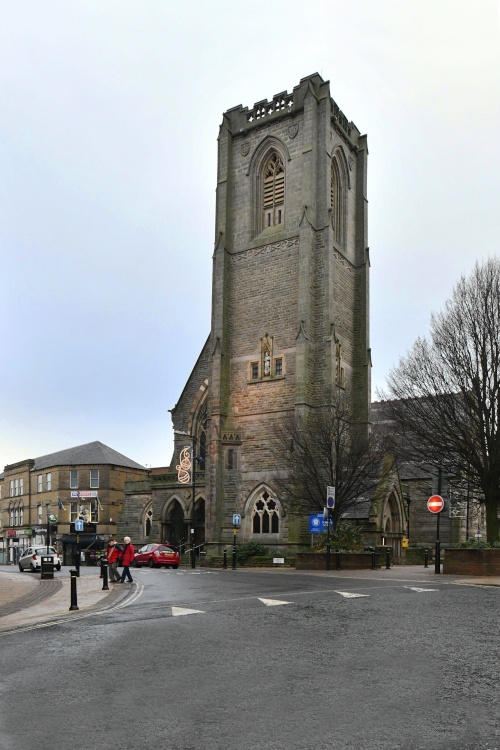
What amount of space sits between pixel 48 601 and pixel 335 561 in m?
15.0

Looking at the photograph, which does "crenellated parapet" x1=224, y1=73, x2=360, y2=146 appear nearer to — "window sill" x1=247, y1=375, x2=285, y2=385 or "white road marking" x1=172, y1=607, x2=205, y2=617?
"window sill" x1=247, y1=375, x2=285, y2=385

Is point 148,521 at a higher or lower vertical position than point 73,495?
lower

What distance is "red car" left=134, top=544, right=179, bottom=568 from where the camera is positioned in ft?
121

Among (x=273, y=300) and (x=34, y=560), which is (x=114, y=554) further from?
(x=273, y=300)

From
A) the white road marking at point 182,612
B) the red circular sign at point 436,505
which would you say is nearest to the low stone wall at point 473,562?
the red circular sign at point 436,505

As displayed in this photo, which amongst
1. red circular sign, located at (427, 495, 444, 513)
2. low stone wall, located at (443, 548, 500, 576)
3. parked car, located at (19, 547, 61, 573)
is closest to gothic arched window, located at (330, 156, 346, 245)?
Answer: red circular sign, located at (427, 495, 444, 513)

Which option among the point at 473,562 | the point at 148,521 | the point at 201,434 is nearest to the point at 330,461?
the point at 473,562

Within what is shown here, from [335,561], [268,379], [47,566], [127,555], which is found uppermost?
[268,379]

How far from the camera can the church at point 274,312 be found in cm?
4359

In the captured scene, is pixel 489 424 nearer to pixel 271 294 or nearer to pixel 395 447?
pixel 395 447

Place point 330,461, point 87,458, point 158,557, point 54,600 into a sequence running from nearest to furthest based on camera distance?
point 54,600 → point 330,461 → point 158,557 → point 87,458

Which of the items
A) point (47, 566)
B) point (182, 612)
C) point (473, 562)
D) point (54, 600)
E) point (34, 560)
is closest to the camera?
point (182, 612)

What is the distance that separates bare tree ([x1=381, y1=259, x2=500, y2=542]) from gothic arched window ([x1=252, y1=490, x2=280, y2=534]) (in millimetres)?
14927

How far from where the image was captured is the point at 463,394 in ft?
91.7
